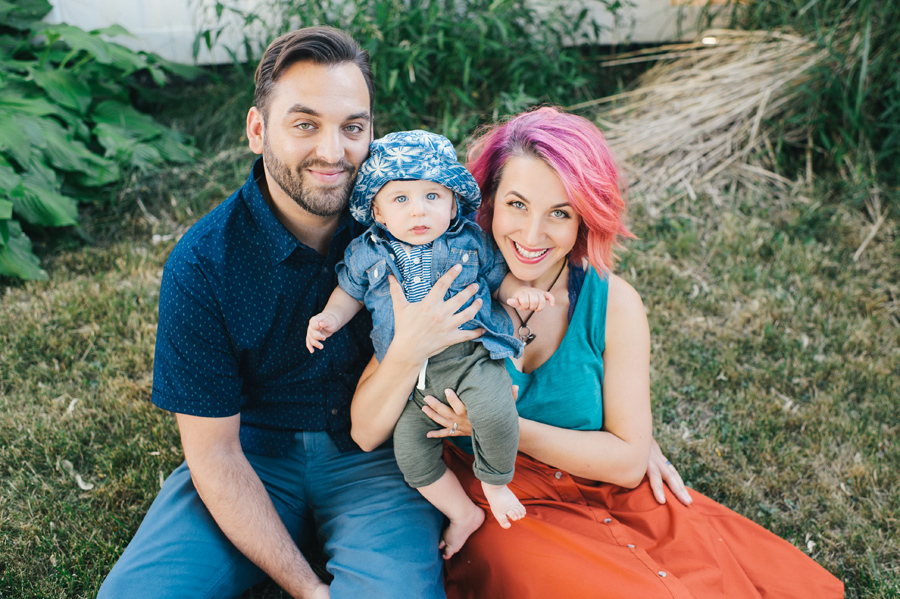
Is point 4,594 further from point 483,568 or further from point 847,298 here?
point 847,298

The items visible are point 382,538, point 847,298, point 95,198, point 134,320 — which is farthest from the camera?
point 95,198

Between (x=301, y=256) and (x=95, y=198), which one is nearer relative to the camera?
(x=301, y=256)

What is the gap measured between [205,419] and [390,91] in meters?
3.02

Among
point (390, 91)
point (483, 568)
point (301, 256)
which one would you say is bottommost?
point (483, 568)

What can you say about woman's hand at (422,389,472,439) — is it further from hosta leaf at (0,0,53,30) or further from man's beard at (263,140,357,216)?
hosta leaf at (0,0,53,30)

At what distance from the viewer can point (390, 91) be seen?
4559 mm

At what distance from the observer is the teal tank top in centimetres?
232

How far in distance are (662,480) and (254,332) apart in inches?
61.6

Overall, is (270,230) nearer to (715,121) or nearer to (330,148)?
(330,148)

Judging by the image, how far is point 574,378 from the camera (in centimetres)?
232

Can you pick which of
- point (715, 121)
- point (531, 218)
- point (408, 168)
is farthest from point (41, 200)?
point (715, 121)

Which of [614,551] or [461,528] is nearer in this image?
[614,551]

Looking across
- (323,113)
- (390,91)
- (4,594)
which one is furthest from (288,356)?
(390,91)

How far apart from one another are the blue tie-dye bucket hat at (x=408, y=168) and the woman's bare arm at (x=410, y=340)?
27 centimetres
